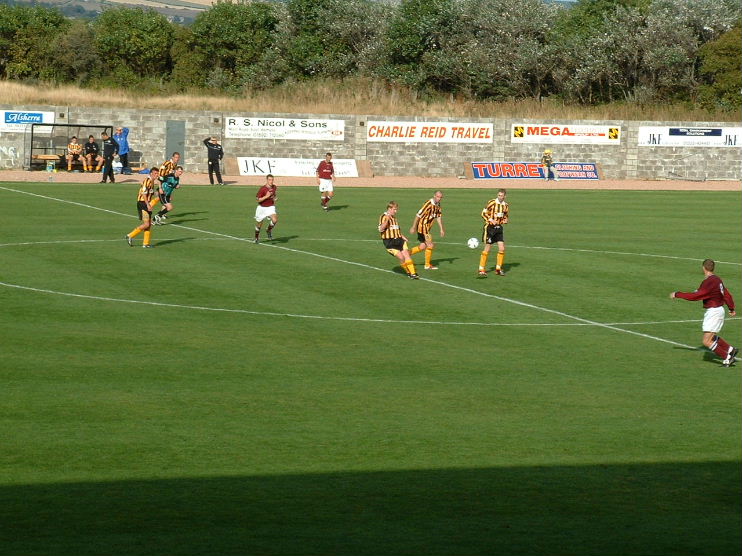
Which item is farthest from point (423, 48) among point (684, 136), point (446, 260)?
point (446, 260)

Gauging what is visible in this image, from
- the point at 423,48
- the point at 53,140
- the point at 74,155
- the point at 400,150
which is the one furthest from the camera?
the point at 423,48

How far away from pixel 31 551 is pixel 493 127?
194ft

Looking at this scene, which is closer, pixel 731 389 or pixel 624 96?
pixel 731 389

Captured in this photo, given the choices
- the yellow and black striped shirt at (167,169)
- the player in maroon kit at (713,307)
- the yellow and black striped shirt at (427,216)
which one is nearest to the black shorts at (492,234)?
the yellow and black striped shirt at (427,216)

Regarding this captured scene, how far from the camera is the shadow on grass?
33.9 ft

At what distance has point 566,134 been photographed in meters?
68.2

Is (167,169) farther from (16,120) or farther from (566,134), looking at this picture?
(566,134)

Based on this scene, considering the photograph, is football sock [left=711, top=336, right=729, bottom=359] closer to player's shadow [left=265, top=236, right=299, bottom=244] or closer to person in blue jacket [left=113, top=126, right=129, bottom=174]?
player's shadow [left=265, top=236, right=299, bottom=244]

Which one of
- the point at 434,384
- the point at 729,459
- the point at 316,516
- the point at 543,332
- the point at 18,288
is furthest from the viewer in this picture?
the point at 18,288

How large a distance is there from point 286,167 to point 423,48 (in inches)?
1156

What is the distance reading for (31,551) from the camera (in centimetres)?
1008

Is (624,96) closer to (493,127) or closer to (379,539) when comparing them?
(493,127)

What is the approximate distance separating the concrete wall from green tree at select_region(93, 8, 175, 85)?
1465 inches

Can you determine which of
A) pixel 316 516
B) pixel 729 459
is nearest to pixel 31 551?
pixel 316 516
